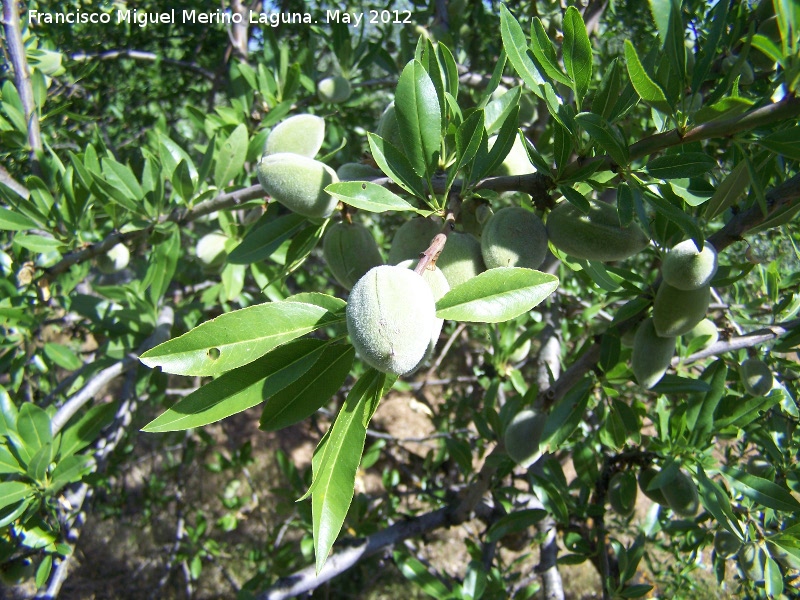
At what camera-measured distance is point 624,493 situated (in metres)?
1.49

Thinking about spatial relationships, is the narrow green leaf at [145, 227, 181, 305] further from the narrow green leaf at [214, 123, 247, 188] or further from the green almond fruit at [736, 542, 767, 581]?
the green almond fruit at [736, 542, 767, 581]

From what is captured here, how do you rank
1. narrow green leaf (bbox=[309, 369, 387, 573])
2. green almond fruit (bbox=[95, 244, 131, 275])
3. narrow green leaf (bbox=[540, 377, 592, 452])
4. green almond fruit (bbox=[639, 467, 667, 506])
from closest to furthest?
1. narrow green leaf (bbox=[309, 369, 387, 573])
2. narrow green leaf (bbox=[540, 377, 592, 452])
3. green almond fruit (bbox=[639, 467, 667, 506])
4. green almond fruit (bbox=[95, 244, 131, 275])

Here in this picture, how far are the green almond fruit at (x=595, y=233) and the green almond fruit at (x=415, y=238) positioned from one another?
0.66 feet

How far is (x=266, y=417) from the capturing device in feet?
2.58

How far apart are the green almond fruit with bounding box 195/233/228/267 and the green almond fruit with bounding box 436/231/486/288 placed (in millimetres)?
920

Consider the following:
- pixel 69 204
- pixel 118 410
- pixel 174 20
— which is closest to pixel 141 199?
pixel 69 204

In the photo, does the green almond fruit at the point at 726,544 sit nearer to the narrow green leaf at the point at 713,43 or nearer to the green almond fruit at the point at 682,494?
the green almond fruit at the point at 682,494

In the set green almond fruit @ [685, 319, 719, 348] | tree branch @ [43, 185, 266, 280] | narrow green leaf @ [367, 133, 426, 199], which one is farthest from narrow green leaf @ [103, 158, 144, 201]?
green almond fruit @ [685, 319, 719, 348]

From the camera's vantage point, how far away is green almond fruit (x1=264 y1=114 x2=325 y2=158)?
1.14 m

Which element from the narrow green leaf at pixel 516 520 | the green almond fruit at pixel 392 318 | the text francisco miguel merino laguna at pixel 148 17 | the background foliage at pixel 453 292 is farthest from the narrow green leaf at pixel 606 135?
the text francisco miguel merino laguna at pixel 148 17

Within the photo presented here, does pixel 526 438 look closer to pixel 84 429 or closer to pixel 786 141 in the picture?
pixel 786 141

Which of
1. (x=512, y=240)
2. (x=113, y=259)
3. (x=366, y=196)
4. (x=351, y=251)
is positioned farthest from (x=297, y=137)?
(x=113, y=259)

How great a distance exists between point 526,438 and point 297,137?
90 cm

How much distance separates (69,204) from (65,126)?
1441mm
